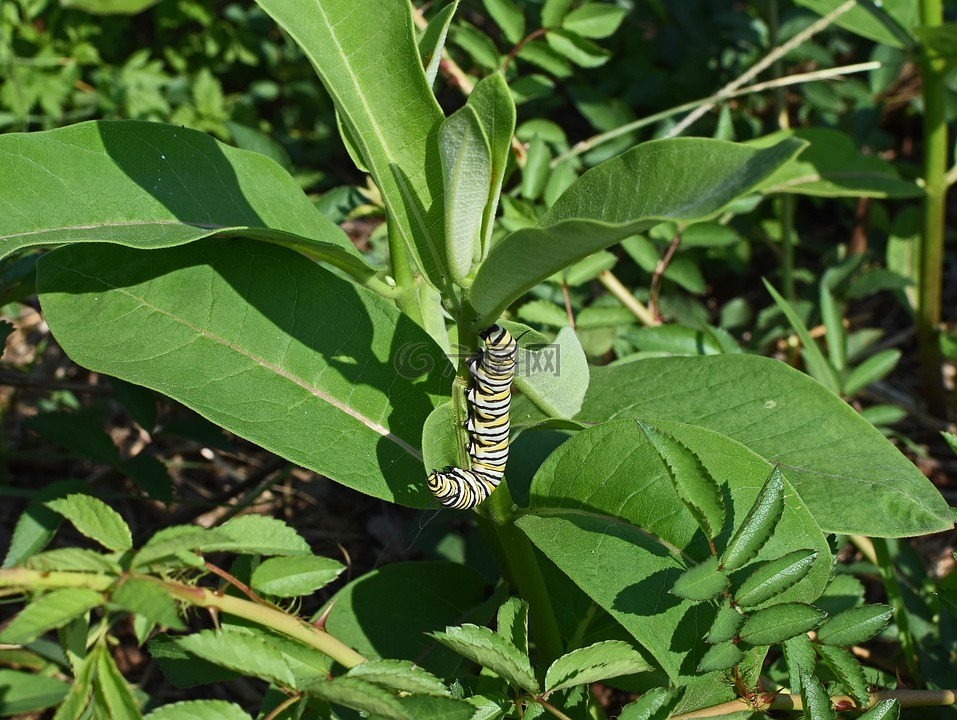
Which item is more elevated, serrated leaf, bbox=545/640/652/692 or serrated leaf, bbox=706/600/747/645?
serrated leaf, bbox=706/600/747/645

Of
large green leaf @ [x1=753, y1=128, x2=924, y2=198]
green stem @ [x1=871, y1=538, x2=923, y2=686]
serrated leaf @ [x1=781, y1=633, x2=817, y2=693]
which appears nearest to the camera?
serrated leaf @ [x1=781, y1=633, x2=817, y2=693]

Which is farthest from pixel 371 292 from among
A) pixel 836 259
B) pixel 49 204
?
pixel 836 259

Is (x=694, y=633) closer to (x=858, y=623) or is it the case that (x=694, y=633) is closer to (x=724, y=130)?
(x=858, y=623)

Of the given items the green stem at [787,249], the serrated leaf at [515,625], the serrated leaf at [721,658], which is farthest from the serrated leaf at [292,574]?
the green stem at [787,249]

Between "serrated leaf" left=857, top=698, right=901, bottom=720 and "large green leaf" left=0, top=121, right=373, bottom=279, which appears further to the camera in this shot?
"large green leaf" left=0, top=121, right=373, bottom=279

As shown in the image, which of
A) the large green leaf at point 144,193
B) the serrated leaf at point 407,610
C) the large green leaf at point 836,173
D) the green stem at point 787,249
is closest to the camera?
the large green leaf at point 144,193

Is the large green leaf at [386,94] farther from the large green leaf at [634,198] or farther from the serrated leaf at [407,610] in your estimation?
the serrated leaf at [407,610]

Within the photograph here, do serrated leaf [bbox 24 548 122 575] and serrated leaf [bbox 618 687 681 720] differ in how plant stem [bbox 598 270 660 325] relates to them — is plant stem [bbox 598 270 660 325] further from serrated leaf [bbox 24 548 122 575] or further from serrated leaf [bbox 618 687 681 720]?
serrated leaf [bbox 24 548 122 575]

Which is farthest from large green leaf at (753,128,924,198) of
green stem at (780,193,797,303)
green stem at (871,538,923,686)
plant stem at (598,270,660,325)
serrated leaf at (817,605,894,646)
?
serrated leaf at (817,605,894,646)
